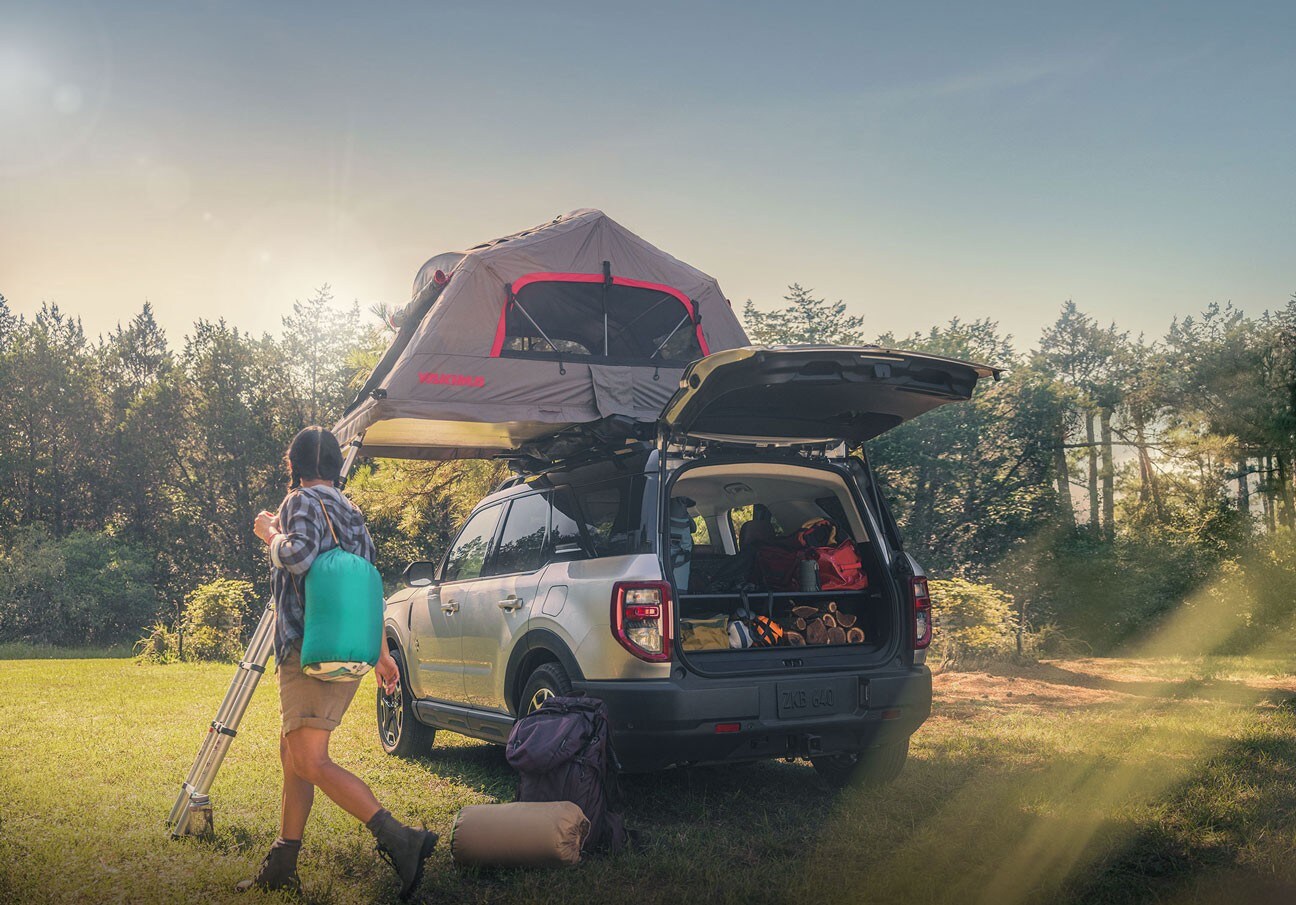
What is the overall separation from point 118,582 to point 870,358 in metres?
30.8

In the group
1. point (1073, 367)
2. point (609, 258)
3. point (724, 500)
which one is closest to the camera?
point (724, 500)

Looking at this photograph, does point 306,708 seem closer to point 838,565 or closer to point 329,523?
point 329,523

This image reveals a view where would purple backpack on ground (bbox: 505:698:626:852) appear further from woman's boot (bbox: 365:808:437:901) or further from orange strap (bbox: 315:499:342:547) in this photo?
orange strap (bbox: 315:499:342:547)

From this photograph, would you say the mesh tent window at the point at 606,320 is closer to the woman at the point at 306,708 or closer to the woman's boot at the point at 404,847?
the woman at the point at 306,708

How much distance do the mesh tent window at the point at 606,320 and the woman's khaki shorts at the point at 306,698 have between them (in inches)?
160

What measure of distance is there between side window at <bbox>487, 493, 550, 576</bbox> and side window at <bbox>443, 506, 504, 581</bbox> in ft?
0.69

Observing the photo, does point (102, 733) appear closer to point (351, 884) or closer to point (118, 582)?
point (351, 884)

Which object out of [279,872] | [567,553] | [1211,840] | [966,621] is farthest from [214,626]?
[1211,840]

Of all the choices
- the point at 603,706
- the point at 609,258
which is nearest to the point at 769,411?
the point at 603,706

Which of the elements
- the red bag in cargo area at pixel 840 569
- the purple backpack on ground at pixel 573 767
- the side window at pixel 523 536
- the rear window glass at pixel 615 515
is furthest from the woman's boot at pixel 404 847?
the red bag in cargo area at pixel 840 569

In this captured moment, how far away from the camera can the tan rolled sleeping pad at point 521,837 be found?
4.43 metres

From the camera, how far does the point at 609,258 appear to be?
8352mm

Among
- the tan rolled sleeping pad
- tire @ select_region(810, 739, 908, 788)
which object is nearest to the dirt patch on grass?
tire @ select_region(810, 739, 908, 788)

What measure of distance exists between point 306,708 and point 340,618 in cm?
41
